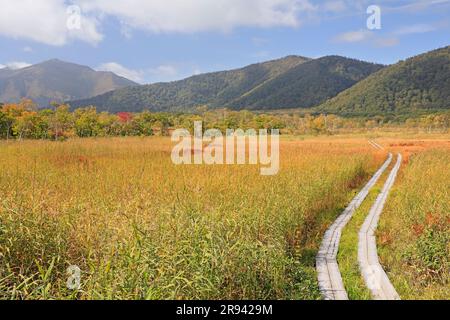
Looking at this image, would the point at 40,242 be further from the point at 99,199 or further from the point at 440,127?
the point at 440,127

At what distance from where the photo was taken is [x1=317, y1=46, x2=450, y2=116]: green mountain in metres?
106

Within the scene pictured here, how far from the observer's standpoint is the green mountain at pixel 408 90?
106m

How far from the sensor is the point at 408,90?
357 feet

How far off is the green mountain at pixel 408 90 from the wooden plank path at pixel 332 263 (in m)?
103

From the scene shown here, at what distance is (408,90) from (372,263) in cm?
11659

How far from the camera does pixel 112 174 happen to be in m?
9.23

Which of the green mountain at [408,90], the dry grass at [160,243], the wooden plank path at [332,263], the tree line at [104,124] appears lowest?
the wooden plank path at [332,263]

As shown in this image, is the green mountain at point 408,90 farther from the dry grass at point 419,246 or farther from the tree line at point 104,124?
the dry grass at point 419,246

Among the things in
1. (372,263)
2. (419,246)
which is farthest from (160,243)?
(419,246)

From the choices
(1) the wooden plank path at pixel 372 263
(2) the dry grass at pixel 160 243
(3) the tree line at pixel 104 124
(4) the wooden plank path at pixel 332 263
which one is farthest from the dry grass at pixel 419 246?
(3) the tree line at pixel 104 124

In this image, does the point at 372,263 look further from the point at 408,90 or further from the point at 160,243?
the point at 408,90

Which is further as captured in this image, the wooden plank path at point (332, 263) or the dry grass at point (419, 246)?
the dry grass at point (419, 246)

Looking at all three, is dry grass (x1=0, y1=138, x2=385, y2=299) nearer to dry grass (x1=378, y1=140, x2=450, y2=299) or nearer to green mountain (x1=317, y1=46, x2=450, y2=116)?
dry grass (x1=378, y1=140, x2=450, y2=299)
